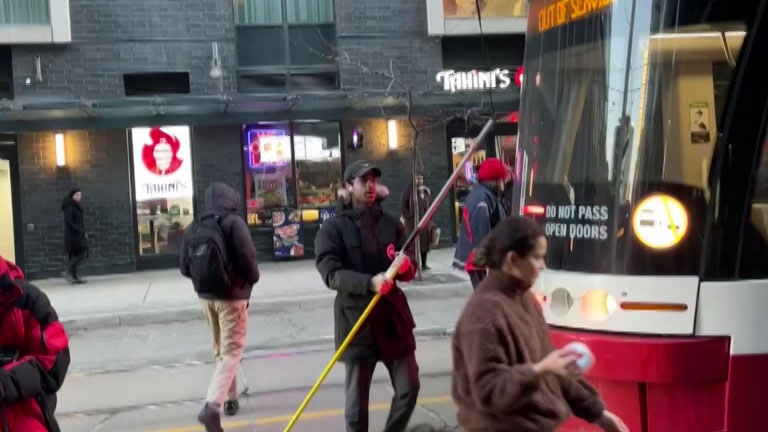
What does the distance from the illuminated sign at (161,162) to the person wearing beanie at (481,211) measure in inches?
411

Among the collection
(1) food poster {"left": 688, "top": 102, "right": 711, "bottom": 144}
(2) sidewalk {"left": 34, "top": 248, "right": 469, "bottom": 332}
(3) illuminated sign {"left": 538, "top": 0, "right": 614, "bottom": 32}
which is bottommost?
(2) sidewalk {"left": 34, "top": 248, "right": 469, "bottom": 332}

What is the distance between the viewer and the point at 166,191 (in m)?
16.7

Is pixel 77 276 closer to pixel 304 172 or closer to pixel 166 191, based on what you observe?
pixel 166 191

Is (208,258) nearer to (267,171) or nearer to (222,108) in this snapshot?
(222,108)

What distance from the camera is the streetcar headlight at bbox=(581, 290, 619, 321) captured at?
4.02 metres


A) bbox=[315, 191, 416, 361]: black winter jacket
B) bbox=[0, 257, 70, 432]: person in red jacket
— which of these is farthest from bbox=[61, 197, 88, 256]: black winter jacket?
bbox=[0, 257, 70, 432]: person in red jacket

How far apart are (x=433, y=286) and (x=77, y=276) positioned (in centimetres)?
715

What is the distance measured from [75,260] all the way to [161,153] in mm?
2745

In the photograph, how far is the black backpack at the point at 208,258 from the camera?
233 inches

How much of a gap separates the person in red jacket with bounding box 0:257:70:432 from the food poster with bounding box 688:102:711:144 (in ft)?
9.64

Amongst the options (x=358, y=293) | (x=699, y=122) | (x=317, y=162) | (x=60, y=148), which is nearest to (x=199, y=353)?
(x=358, y=293)

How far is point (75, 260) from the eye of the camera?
1527cm

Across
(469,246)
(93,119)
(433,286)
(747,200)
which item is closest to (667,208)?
(747,200)

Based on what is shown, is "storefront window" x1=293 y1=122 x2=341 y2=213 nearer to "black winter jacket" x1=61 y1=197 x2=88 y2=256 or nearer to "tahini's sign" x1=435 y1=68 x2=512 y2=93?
"tahini's sign" x1=435 y1=68 x2=512 y2=93
